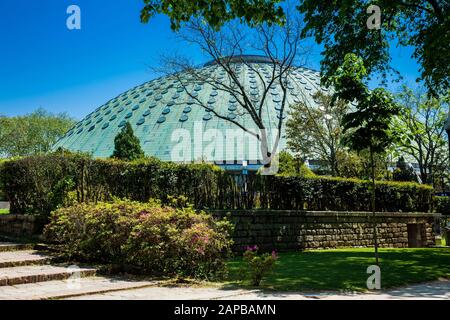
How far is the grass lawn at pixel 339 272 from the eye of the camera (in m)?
8.77

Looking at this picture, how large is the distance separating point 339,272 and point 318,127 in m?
24.5

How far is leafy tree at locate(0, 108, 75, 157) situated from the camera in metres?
53.0

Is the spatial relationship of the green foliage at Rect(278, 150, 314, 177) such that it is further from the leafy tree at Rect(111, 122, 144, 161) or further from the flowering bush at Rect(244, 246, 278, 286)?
the flowering bush at Rect(244, 246, 278, 286)

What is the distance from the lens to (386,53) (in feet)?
59.1

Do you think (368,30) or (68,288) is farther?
(368,30)

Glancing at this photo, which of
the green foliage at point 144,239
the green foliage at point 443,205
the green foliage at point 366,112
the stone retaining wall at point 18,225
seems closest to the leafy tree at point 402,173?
the green foliage at point 443,205

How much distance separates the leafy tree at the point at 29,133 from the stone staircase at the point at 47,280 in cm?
4435

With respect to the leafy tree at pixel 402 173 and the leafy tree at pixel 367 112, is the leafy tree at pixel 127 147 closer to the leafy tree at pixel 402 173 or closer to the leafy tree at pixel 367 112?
the leafy tree at pixel 402 173

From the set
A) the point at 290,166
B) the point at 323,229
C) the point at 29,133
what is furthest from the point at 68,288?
the point at 29,133

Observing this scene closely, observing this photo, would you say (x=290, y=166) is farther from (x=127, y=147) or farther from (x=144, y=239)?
(x=144, y=239)

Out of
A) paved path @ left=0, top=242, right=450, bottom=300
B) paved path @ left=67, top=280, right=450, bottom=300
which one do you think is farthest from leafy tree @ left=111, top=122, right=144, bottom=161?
paved path @ left=67, top=280, right=450, bottom=300

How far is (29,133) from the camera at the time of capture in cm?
5525

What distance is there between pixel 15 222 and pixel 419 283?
11.1m
